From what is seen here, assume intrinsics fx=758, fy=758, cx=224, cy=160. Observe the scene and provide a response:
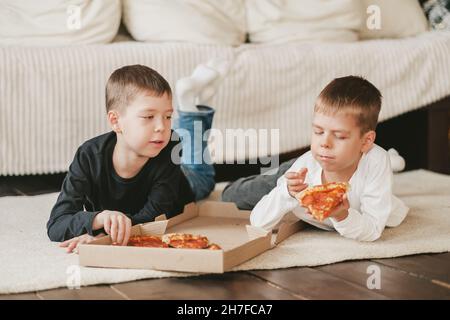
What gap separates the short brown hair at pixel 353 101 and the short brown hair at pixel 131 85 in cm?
33

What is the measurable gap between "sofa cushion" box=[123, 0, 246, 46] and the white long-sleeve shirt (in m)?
0.97

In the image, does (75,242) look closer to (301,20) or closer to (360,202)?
(360,202)

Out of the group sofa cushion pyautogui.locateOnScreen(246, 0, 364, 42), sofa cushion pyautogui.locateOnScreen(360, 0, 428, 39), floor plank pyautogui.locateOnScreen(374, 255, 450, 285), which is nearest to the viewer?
floor plank pyautogui.locateOnScreen(374, 255, 450, 285)

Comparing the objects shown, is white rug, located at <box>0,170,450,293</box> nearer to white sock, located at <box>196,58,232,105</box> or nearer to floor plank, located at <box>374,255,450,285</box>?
floor plank, located at <box>374,255,450,285</box>

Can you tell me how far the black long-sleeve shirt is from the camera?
1.60 meters

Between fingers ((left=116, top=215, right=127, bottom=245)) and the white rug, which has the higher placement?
fingers ((left=116, top=215, right=127, bottom=245))

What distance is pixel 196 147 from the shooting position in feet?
6.71

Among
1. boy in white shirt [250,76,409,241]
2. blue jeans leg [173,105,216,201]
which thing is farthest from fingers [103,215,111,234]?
blue jeans leg [173,105,216,201]

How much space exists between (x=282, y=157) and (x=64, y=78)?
0.77 metres

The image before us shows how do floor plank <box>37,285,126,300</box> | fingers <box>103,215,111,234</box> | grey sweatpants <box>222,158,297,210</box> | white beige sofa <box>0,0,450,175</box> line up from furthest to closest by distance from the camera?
1. white beige sofa <box>0,0,450,175</box>
2. grey sweatpants <box>222,158,297,210</box>
3. fingers <box>103,215,111,234</box>
4. floor plank <box>37,285,126,300</box>

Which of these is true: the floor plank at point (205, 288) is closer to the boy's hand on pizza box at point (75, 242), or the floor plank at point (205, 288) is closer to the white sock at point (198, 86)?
the boy's hand on pizza box at point (75, 242)

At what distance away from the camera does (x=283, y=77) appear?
2445mm
